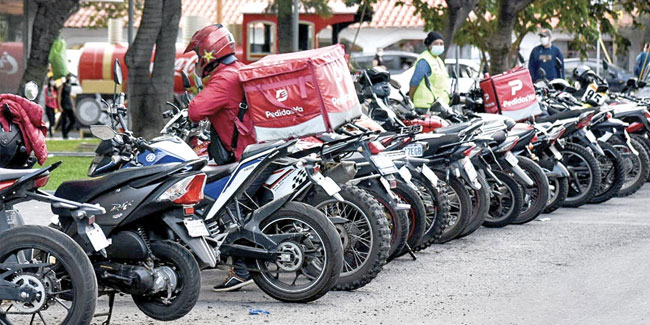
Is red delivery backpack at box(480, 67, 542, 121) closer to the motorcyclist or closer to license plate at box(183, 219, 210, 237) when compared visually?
the motorcyclist

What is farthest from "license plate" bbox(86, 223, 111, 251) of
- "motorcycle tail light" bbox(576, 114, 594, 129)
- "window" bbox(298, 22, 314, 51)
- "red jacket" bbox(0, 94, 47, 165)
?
"window" bbox(298, 22, 314, 51)

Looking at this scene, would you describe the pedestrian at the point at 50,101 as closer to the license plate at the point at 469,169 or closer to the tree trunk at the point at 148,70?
the tree trunk at the point at 148,70

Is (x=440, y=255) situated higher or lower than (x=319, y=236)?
lower

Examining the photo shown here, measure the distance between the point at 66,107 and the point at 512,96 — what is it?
2089 cm

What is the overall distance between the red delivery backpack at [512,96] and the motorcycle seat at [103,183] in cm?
692

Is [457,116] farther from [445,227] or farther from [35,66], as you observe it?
[35,66]

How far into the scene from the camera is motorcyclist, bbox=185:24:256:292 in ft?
28.4

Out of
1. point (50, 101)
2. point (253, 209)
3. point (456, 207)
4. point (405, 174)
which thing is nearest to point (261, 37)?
point (50, 101)

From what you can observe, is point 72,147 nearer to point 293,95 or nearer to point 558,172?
point 558,172

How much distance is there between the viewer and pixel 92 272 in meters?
6.58

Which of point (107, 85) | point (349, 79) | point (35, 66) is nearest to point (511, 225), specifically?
point (349, 79)

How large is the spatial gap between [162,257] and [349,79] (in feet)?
6.76

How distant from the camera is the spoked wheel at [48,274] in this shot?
21.4ft

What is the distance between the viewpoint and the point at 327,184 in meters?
8.46
